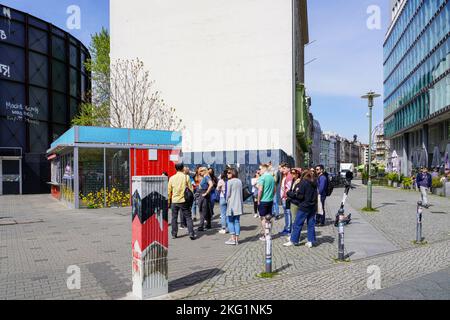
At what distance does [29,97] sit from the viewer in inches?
1232

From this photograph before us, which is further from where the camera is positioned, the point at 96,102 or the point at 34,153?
the point at 96,102

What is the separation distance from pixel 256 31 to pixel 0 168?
2170 cm

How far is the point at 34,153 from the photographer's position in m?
30.8

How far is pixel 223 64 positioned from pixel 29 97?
16367 millimetres

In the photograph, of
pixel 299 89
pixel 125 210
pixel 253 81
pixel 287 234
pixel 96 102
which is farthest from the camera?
pixel 96 102

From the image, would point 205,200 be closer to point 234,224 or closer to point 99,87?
point 234,224

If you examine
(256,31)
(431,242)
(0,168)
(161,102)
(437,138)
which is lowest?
(431,242)

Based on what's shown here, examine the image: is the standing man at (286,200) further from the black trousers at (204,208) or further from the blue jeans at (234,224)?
the black trousers at (204,208)

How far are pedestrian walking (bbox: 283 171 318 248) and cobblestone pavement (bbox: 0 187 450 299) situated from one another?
0.30m

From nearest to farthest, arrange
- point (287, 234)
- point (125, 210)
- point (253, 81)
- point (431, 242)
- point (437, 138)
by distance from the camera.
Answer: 1. point (431, 242)
2. point (287, 234)
3. point (125, 210)
4. point (253, 81)
5. point (437, 138)

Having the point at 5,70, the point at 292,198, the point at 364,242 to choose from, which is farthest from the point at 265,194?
the point at 5,70

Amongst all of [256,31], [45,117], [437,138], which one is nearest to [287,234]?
[256,31]

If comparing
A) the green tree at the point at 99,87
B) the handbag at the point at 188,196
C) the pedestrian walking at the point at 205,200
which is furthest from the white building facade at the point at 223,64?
the handbag at the point at 188,196
